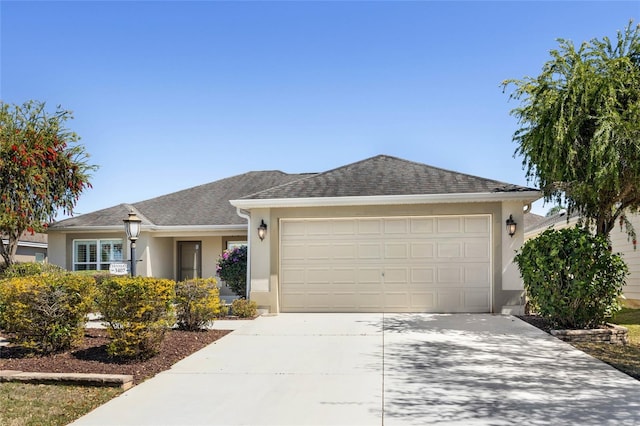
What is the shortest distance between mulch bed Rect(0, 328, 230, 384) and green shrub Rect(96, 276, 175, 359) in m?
0.21

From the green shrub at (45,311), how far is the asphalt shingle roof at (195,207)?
355 inches

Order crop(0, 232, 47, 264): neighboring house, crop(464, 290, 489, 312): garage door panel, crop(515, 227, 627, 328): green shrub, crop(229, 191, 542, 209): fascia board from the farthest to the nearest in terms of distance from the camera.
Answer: crop(0, 232, 47, 264): neighboring house
crop(464, 290, 489, 312): garage door panel
crop(229, 191, 542, 209): fascia board
crop(515, 227, 627, 328): green shrub

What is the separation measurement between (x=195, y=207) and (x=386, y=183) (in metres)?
8.45

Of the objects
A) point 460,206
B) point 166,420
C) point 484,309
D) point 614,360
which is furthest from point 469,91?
point 166,420

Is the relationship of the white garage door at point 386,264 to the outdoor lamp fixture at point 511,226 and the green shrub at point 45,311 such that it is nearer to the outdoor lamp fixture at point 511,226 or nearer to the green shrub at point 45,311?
the outdoor lamp fixture at point 511,226

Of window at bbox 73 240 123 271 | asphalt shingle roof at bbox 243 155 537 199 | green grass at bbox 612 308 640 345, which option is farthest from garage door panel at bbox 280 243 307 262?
window at bbox 73 240 123 271

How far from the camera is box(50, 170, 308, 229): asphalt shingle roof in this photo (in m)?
16.4

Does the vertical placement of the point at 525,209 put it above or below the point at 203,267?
above

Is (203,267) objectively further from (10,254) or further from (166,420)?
(166,420)

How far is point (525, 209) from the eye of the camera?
37.9 feet

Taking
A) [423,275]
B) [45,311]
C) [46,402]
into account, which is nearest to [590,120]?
[423,275]

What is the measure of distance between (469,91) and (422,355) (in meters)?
8.94

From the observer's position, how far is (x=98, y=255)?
54.4 feet

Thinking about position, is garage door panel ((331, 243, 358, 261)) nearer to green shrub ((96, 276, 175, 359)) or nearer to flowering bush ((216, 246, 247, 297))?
flowering bush ((216, 246, 247, 297))
